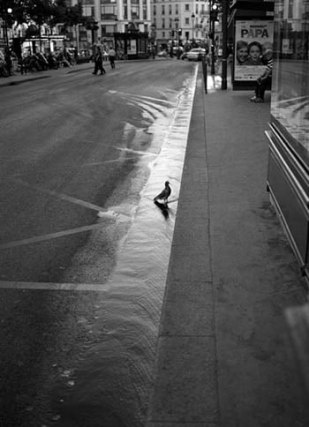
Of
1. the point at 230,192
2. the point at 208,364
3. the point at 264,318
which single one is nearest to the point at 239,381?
the point at 208,364

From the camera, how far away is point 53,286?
5.38m

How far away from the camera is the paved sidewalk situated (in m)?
3.37

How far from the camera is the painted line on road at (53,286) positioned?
530 centimetres

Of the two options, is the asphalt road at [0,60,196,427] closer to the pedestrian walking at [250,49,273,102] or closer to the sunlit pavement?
the sunlit pavement

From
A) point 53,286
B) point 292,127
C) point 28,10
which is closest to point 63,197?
point 53,286

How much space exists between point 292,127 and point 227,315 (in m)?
2.34

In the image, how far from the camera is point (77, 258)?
240 inches

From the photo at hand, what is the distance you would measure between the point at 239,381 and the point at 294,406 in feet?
1.25

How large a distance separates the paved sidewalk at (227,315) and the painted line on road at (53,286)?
65 centimetres

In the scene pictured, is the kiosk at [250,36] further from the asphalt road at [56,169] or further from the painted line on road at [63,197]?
the painted line on road at [63,197]

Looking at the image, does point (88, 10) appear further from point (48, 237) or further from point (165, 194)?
point (48, 237)

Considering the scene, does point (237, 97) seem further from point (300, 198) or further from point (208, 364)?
point (208, 364)

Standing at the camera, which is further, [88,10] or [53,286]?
[88,10]

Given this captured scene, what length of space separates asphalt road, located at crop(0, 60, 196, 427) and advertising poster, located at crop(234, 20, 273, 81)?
9.49 meters
